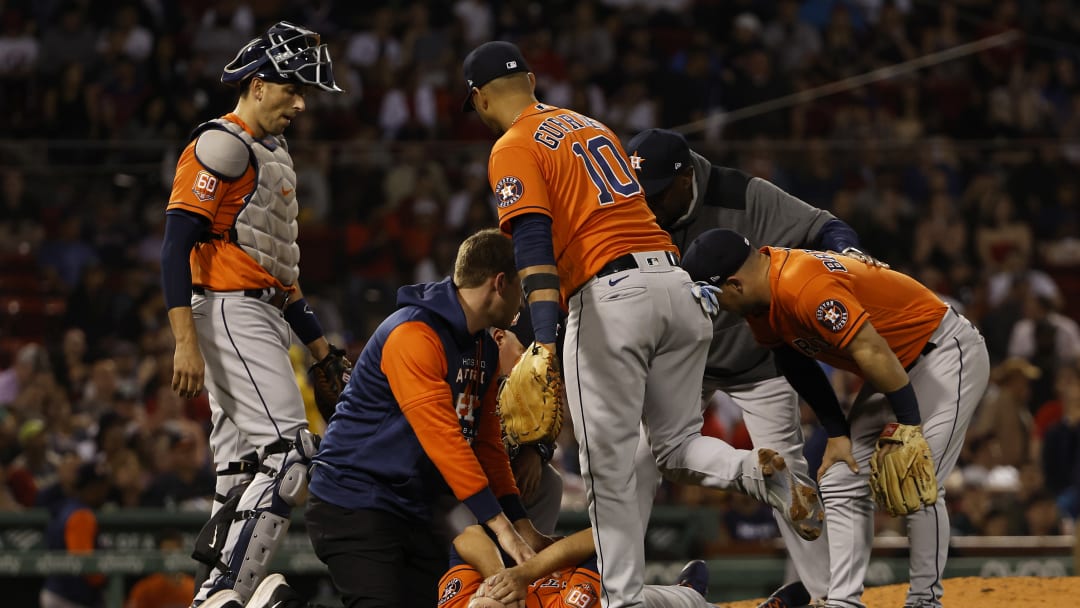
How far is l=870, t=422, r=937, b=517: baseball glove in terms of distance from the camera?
4.38m

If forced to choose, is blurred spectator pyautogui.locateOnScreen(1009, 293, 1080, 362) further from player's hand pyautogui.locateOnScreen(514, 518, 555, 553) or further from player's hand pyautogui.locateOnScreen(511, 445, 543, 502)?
player's hand pyautogui.locateOnScreen(514, 518, 555, 553)

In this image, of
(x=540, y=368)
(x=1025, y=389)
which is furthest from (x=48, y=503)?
(x=1025, y=389)

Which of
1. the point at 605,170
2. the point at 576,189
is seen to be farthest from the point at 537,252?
the point at 605,170

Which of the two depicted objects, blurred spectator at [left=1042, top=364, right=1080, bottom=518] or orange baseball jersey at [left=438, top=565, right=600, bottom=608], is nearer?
orange baseball jersey at [left=438, top=565, right=600, bottom=608]

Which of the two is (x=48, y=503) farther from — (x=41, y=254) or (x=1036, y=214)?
(x=1036, y=214)

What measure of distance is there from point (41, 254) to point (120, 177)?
981 mm

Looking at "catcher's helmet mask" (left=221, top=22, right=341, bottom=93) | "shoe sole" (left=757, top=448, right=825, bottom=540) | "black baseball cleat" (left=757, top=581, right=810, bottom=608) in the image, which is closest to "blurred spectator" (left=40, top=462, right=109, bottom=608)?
"catcher's helmet mask" (left=221, top=22, right=341, bottom=93)

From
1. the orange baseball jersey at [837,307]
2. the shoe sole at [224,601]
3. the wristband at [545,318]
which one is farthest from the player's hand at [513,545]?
the orange baseball jersey at [837,307]

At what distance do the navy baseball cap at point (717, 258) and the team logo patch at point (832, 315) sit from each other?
32 centimetres

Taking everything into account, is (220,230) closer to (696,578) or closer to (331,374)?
(331,374)

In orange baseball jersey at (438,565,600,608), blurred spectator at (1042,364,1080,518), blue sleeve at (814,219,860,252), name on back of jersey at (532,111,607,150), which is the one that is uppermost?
name on back of jersey at (532,111,607,150)

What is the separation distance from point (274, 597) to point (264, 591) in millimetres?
64

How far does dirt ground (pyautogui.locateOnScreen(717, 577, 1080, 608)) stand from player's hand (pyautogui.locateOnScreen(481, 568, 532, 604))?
1.69m

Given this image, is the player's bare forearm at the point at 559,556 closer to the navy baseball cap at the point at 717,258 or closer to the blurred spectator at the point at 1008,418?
the navy baseball cap at the point at 717,258
